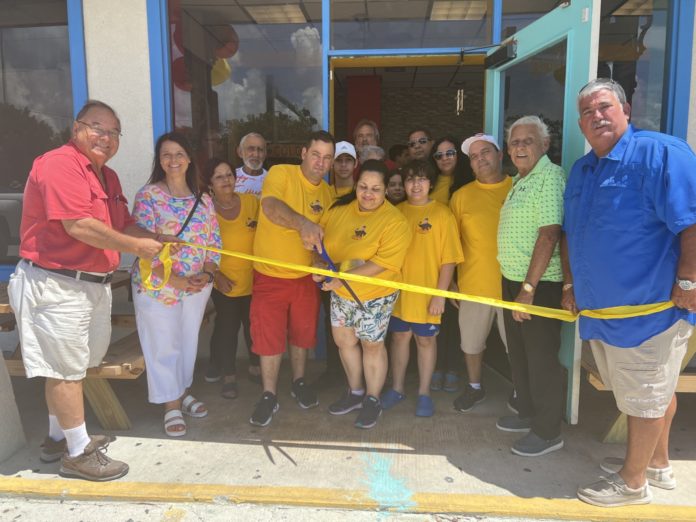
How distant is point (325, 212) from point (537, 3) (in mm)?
3216

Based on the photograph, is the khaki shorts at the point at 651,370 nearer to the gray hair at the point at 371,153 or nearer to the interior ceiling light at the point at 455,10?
the gray hair at the point at 371,153

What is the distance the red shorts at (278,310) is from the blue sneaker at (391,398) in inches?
27.8

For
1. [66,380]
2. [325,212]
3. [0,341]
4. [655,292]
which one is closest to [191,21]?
[325,212]

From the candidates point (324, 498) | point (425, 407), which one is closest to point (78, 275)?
point (324, 498)

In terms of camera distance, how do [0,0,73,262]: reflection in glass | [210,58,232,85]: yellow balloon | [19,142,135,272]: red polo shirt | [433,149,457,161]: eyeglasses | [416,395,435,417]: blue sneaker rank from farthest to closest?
[210,58,232,85]: yellow balloon → [0,0,73,262]: reflection in glass → [433,149,457,161]: eyeglasses → [416,395,435,417]: blue sneaker → [19,142,135,272]: red polo shirt

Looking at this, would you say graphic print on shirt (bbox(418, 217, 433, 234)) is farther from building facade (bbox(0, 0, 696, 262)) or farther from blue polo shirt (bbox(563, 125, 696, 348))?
blue polo shirt (bbox(563, 125, 696, 348))

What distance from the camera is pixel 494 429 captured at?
11.1ft

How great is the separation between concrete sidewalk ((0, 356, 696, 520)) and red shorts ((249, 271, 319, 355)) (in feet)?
1.76

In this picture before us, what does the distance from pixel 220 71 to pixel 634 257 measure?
4.92 m

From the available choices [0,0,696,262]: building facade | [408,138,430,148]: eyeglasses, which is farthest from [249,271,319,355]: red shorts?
[0,0,696,262]: building facade

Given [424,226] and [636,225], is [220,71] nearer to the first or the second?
[424,226]

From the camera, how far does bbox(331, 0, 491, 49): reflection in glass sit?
16.3 ft

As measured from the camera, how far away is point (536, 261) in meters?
2.86

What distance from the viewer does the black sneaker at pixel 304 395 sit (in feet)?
12.1
